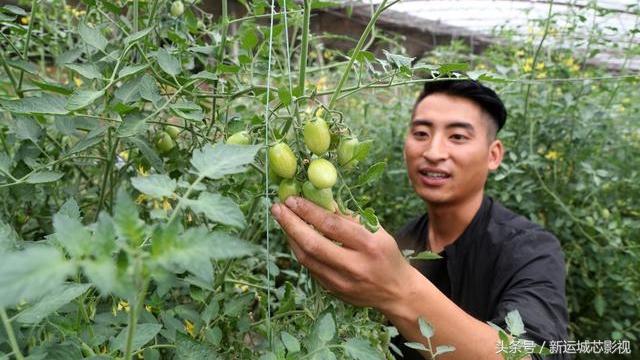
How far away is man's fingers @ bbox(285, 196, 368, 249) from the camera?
680mm

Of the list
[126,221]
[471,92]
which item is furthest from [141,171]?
[471,92]

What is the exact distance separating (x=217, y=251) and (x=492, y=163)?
4.95 ft

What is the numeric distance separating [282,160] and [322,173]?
49 millimetres

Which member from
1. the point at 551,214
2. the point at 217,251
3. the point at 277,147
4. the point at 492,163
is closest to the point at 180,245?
the point at 217,251

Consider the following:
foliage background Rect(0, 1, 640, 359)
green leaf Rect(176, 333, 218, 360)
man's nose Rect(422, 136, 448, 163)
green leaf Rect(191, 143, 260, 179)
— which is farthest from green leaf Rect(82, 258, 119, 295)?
man's nose Rect(422, 136, 448, 163)

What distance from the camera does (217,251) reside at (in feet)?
1.18

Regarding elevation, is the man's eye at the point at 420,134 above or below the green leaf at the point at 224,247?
below

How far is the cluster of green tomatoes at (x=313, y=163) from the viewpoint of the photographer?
0.59 metres

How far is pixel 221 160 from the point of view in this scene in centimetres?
45

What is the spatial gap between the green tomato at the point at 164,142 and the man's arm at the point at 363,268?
0.21 meters

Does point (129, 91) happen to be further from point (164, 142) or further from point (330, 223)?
point (330, 223)

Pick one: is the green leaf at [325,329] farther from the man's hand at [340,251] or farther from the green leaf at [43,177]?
the green leaf at [43,177]

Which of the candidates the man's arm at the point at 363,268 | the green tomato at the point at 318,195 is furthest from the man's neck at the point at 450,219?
the green tomato at the point at 318,195

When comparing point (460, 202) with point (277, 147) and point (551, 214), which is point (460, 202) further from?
point (277, 147)
